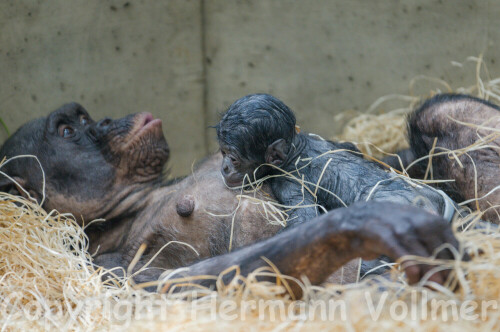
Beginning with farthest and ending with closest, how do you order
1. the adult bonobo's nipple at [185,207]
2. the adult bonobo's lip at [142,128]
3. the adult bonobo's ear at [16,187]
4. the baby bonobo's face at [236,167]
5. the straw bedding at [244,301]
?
1. the adult bonobo's lip at [142,128]
2. the adult bonobo's ear at [16,187]
3. the adult bonobo's nipple at [185,207]
4. the baby bonobo's face at [236,167]
5. the straw bedding at [244,301]

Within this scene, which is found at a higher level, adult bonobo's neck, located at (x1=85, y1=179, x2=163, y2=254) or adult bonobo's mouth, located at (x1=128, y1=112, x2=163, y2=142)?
adult bonobo's mouth, located at (x1=128, y1=112, x2=163, y2=142)

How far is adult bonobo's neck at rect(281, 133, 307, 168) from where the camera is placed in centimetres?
263

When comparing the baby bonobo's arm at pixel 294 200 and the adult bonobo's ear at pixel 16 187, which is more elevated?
the baby bonobo's arm at pixel 294 200

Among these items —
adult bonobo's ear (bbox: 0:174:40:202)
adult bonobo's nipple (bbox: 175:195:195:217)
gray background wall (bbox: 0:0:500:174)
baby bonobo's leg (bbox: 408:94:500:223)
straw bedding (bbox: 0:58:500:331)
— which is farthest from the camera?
gray background wall (bbox: 0:0:500:174)

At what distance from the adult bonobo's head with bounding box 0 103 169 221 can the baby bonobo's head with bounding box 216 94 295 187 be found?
75 cm

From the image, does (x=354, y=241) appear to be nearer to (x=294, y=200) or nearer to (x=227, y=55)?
(x=294, y=200)

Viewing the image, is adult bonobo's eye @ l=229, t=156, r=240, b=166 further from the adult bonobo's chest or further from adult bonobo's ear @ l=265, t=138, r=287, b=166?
the adult bonobo's chest

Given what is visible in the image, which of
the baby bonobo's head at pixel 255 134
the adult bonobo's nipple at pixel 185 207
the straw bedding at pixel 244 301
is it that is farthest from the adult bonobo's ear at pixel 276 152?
the straw bedding at pixel 244 301

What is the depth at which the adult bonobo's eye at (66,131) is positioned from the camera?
10.5ft

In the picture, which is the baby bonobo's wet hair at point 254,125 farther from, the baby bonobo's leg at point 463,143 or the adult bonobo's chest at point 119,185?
the baby bonobo's leg at point 463,143

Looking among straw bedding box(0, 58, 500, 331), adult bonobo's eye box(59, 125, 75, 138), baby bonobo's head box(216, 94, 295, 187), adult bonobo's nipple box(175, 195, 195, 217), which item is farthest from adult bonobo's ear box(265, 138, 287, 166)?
adult bonobo's eye box(59, 125, 75, 138)

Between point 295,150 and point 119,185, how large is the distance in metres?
1.00

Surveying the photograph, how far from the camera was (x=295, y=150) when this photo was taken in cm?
266

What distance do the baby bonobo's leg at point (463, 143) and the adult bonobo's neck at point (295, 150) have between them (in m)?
0.61
